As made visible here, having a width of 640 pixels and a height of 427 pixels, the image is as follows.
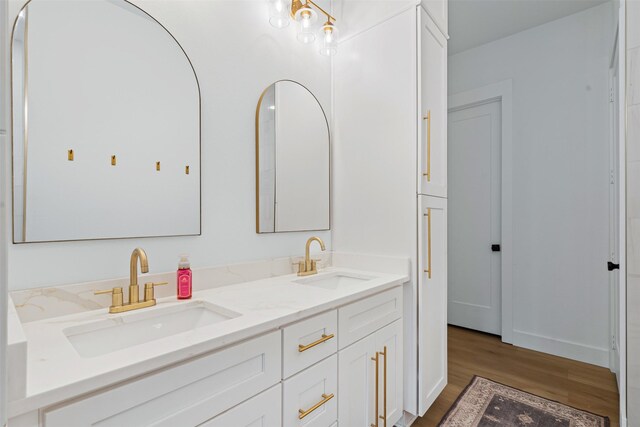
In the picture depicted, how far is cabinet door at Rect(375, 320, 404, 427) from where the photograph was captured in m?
1.56

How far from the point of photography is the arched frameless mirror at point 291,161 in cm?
173

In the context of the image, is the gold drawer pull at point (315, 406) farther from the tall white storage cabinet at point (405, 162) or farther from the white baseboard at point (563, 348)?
the white baseboard at point (563, 348)

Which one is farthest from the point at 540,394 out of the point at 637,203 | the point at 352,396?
the point at 352,396

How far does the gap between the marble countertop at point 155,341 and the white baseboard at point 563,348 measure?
2141 millimetres

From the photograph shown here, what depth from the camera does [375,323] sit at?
153 cm

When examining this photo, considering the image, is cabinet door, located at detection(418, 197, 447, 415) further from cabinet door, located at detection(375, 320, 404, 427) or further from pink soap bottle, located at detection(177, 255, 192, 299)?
pink soap bottle, located at detection(177, 255, 192, 299)

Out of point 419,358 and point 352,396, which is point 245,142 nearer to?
point 352,396

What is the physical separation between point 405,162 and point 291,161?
64 centimetres

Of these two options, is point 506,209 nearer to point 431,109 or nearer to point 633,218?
point 633,218

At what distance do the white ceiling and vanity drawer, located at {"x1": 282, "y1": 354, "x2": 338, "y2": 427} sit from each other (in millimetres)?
2808

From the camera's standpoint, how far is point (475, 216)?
129 inches

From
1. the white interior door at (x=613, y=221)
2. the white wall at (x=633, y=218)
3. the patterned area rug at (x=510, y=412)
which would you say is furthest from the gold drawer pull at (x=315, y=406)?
the white interior door at (x=613, y=221)

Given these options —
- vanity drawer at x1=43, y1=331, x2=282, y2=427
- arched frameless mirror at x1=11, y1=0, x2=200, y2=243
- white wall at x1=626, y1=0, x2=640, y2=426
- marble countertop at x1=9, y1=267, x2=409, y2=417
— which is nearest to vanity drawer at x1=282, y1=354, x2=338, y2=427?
vanity drawer at x1=43, y1=331, x2=282, y2=427

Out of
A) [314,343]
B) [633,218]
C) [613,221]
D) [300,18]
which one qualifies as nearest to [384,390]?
[314,343]
